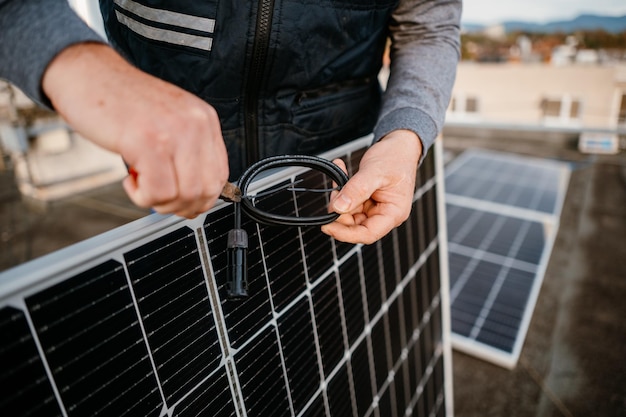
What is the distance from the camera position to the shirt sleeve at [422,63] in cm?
105

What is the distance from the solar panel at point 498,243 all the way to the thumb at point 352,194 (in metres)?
1.72

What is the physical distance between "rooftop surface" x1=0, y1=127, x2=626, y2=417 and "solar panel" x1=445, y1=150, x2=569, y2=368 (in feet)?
0.26

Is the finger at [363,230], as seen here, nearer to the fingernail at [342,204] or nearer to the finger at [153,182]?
the fingernail at [342,204]

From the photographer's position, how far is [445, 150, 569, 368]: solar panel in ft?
7.43

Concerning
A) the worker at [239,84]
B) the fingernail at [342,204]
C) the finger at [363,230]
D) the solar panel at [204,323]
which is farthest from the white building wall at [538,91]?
the fingernail at [342,204]

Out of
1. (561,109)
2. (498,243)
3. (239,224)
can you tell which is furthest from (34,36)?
(561,109)

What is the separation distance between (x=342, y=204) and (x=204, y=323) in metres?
0.32

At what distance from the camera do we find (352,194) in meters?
0.74

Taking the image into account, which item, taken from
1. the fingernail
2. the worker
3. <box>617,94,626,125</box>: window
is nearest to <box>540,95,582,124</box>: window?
<box>617,94,626,125</box>: window

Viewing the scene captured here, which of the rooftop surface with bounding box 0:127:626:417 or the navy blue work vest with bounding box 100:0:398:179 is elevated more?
the navy blue work vest with bounding box 100:0:398:179

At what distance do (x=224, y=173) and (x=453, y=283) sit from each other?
98.3 inches

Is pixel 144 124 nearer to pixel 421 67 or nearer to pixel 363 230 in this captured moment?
pixel 363 230

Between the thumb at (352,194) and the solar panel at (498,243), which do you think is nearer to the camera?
the thumb at (352,194)

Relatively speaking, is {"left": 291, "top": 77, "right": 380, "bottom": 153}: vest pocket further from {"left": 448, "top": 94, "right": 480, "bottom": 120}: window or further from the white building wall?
{"left": 448, "top": 94, "right": 480, "bottom": 120}: window
